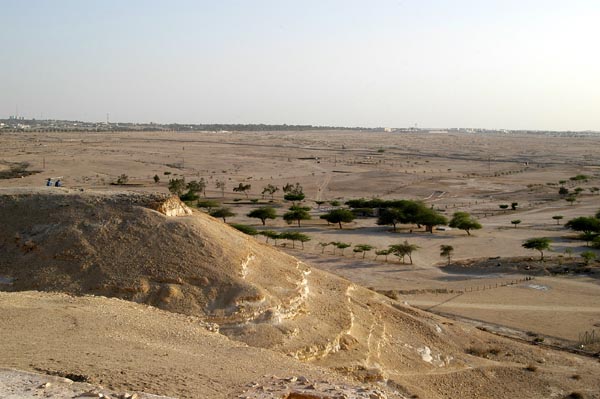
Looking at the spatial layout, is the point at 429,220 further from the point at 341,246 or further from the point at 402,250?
the point at 402,250

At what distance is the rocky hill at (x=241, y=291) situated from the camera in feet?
48.9

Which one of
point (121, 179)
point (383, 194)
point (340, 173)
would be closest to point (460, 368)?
point (383, 194)

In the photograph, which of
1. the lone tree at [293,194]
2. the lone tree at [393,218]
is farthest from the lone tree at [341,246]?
→ the lone tree at [293,194]

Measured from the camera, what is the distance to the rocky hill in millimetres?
14914

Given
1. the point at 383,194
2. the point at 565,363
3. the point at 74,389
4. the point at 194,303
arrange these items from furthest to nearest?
1. the point at 383,194
2. the point at 565,363
3. the point at 194,303
4. the point at 74,389

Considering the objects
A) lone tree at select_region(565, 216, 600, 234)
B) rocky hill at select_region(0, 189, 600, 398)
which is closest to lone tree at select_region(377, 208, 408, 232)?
lone tree at select_region(565, 216, 600, 234)

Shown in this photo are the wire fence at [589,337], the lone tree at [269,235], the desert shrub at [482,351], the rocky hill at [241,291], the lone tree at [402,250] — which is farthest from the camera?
the lone tree at [269,235]

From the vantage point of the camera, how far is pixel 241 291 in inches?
606

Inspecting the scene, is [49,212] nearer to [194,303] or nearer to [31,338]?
[194,303]

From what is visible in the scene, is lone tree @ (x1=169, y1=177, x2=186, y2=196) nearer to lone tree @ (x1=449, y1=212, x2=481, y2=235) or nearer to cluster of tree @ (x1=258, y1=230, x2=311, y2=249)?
cluster of tree @ (x1=258, y1=230, x2=311, y2=249)

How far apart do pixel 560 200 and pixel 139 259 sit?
205 ft

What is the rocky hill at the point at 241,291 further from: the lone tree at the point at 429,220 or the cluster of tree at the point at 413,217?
the cluster of tree at the point at 413,217

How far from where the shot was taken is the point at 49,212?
17688 millimetres

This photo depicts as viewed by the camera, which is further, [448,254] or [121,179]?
[121,179]
